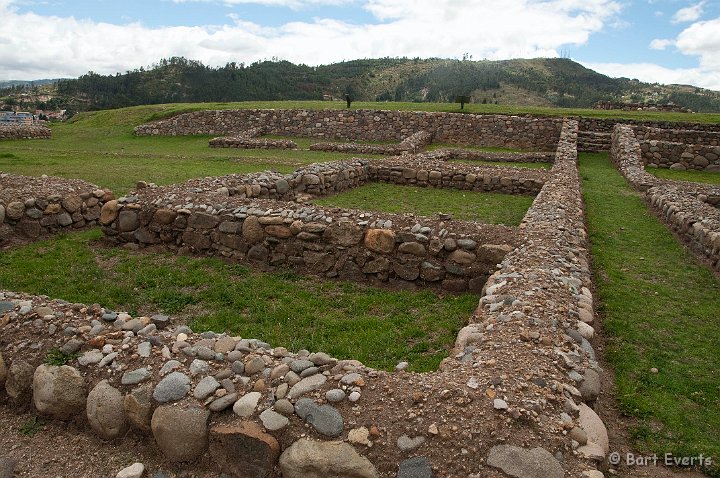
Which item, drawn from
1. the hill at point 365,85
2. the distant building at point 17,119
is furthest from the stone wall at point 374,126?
the hill at point 365,85

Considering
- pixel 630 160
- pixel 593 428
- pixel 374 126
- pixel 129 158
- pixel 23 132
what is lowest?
pixel 593 428

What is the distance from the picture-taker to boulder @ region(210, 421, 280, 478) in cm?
339

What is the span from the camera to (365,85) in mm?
94375

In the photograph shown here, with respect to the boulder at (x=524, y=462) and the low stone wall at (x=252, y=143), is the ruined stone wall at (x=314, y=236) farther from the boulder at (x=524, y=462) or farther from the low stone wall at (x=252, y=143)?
the low stone wall at (x=252, y=143)

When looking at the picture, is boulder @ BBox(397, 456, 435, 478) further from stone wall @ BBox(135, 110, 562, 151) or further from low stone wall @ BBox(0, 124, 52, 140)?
low stone wall @ BBox(0, 124, 52, 140)

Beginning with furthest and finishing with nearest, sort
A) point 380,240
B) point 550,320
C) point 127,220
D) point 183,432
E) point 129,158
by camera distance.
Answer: point 129,158 < point 127,220 < point 380,240 < point 550,320 < point 183,432

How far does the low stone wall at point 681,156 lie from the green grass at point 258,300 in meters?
18.2

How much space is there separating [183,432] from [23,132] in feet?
→ 107

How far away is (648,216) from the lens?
12.1m

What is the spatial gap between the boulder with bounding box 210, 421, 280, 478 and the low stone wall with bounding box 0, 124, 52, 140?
105ft

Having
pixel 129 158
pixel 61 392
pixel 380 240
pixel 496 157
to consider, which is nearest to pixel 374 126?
pixel 496 157

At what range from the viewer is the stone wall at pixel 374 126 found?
28016mm

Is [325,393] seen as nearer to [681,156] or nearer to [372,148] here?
[372,148]

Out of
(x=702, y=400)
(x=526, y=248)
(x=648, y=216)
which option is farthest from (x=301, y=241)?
(x=648, y=216)
